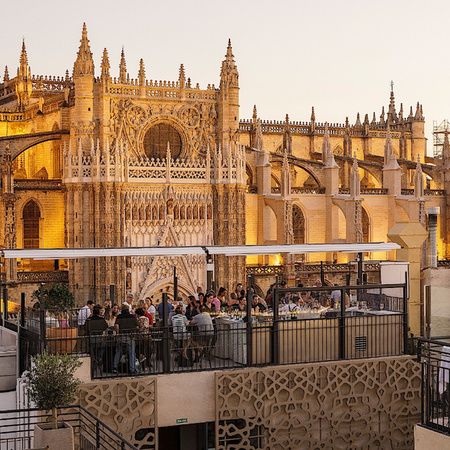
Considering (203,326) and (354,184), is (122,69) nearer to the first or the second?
(354,184)

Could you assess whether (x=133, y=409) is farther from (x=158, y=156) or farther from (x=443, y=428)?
(x=158, y=156)

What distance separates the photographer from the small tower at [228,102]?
44438 millimetres

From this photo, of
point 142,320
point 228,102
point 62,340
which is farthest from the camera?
point 228,102

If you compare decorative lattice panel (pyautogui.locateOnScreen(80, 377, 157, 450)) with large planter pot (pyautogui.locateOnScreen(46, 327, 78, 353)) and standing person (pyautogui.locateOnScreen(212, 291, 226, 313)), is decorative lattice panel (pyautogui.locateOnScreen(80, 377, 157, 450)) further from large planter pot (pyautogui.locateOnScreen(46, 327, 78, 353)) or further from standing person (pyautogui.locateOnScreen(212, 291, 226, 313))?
standing person (pyautogui.locateOnScreen(212, 291, 226, 313))

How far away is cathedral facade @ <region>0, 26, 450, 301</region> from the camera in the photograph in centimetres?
4103

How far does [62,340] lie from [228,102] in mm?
28127

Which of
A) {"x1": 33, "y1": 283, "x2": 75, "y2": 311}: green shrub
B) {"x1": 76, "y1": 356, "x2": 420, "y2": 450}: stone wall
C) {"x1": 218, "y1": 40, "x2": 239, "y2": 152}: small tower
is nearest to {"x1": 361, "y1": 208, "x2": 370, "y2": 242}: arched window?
{"x1": 218, "y1": 40, "x2": 239, "y2": 152}: small tower

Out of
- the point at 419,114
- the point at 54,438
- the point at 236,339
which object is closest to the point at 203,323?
the point at 236,339

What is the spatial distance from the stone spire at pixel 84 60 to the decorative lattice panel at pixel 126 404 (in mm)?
26155

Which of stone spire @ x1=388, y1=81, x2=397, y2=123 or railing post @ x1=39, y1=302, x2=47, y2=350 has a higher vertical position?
stone spire @ x1=388, y1=81, x2=397, y2=123

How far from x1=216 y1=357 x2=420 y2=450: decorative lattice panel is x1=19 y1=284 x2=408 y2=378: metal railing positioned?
362 millimetres

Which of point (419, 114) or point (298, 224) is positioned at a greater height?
point (419, 114)

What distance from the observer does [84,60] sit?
41812mm

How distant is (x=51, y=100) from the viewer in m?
48.1
